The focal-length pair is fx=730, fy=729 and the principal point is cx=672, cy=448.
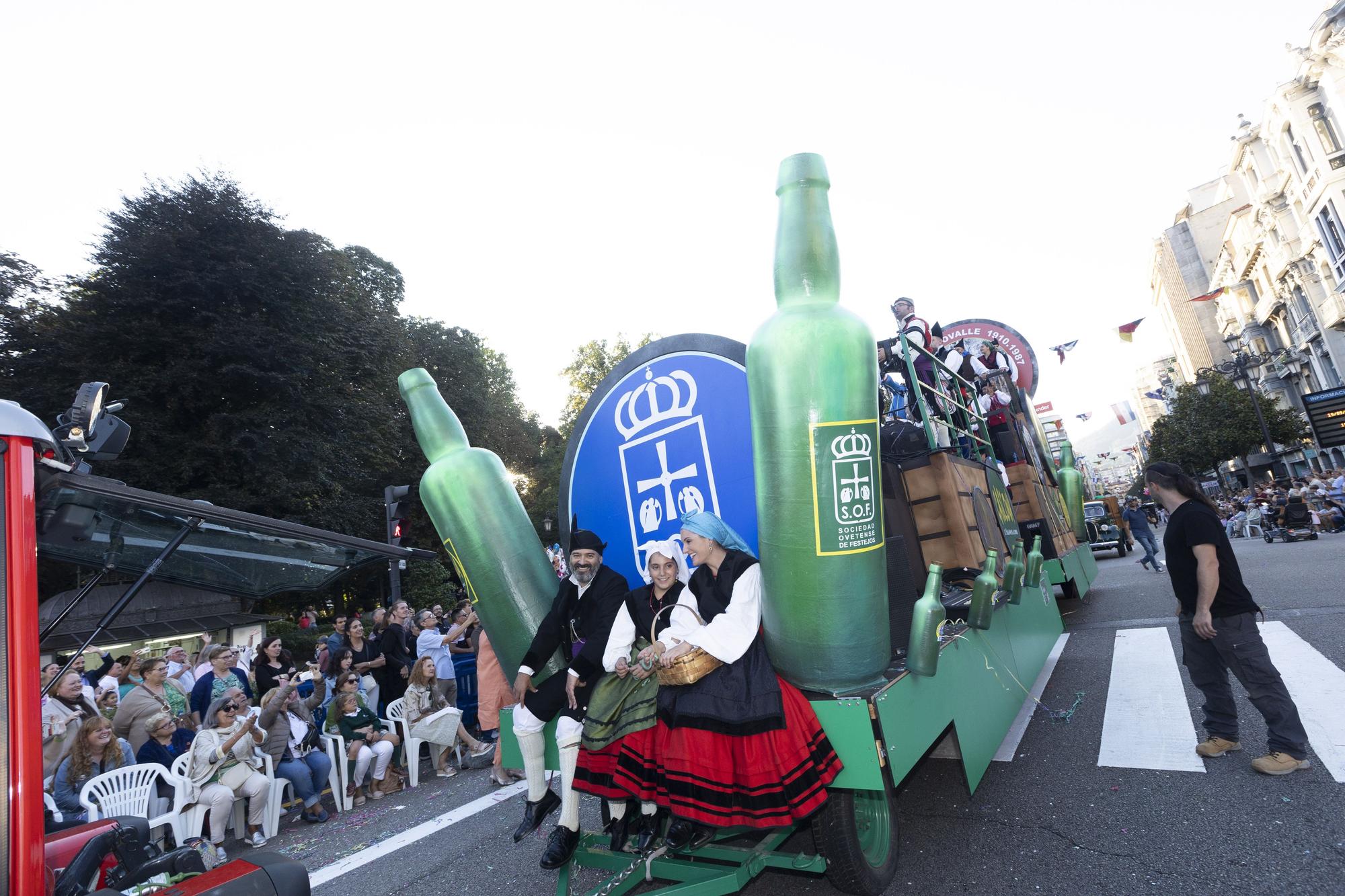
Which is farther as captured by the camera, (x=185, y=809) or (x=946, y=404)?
(x=946, y=404)

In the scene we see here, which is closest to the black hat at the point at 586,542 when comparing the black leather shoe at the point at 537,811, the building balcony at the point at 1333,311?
the black leather shoe at the point at 537,811

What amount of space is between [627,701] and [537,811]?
2.87 feet

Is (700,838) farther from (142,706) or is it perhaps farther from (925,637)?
A: (142,706)

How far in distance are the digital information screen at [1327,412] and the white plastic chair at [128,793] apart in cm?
2248

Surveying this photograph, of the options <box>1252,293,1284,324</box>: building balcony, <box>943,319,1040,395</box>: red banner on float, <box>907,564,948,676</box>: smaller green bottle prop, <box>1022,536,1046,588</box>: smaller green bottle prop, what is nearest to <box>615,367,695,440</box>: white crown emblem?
<box>907,564,948,676</box>: smaller green bottle prop

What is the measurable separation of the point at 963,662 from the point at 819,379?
6.40 ft

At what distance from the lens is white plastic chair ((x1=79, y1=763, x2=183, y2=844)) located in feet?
17.8

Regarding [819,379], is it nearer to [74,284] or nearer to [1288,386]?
[74,284]

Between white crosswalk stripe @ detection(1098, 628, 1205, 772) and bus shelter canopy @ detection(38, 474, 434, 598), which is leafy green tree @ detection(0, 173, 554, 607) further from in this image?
white crosswalk stripe @ detection(1098, 628, 1205, 772)

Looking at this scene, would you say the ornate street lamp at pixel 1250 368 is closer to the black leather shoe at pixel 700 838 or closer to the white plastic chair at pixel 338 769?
the white plastic chair at pixel 338 769

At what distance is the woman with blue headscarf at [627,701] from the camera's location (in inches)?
125

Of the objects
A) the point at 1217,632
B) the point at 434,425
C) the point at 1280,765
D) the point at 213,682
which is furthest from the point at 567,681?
the point at 213,682

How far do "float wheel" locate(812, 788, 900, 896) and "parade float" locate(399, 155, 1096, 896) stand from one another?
0.01 meters

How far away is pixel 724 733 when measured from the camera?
9.61 ft
